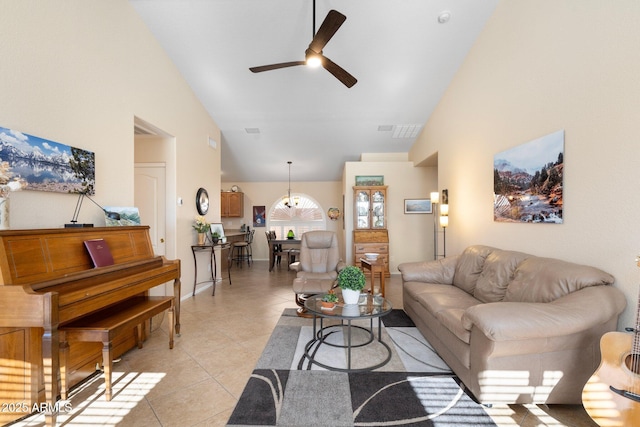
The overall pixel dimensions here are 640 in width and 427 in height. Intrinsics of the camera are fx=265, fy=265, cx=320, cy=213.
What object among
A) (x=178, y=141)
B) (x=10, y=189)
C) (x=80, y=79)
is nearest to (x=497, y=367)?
(x=10, y=189)

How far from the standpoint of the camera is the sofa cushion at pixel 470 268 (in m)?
2.88

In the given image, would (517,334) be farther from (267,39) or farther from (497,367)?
(267,39)

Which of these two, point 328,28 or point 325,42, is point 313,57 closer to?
point 325,42

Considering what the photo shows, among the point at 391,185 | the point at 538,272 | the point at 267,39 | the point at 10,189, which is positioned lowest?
the point at 538,272

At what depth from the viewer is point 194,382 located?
2021 millimetres

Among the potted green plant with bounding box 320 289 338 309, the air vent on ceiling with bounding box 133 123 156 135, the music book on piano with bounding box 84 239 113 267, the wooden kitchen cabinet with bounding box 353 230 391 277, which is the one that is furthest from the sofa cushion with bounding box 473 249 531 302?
the air vent on ceiling with bounding box 133 123 156 135

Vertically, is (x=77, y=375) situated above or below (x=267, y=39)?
below

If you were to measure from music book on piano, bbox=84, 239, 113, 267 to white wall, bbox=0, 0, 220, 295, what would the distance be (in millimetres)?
381

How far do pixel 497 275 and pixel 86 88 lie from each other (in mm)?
4229

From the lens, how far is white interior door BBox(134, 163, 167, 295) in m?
3.97

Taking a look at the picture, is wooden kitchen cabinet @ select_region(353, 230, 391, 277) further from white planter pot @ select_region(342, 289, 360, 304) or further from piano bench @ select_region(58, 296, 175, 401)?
piano bench @ select_region(58, 296, 175, 401)

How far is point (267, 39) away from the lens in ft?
11.4

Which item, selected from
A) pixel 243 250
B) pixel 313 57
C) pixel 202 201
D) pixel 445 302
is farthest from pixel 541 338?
pixel 243 250

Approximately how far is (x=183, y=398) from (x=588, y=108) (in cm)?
362
